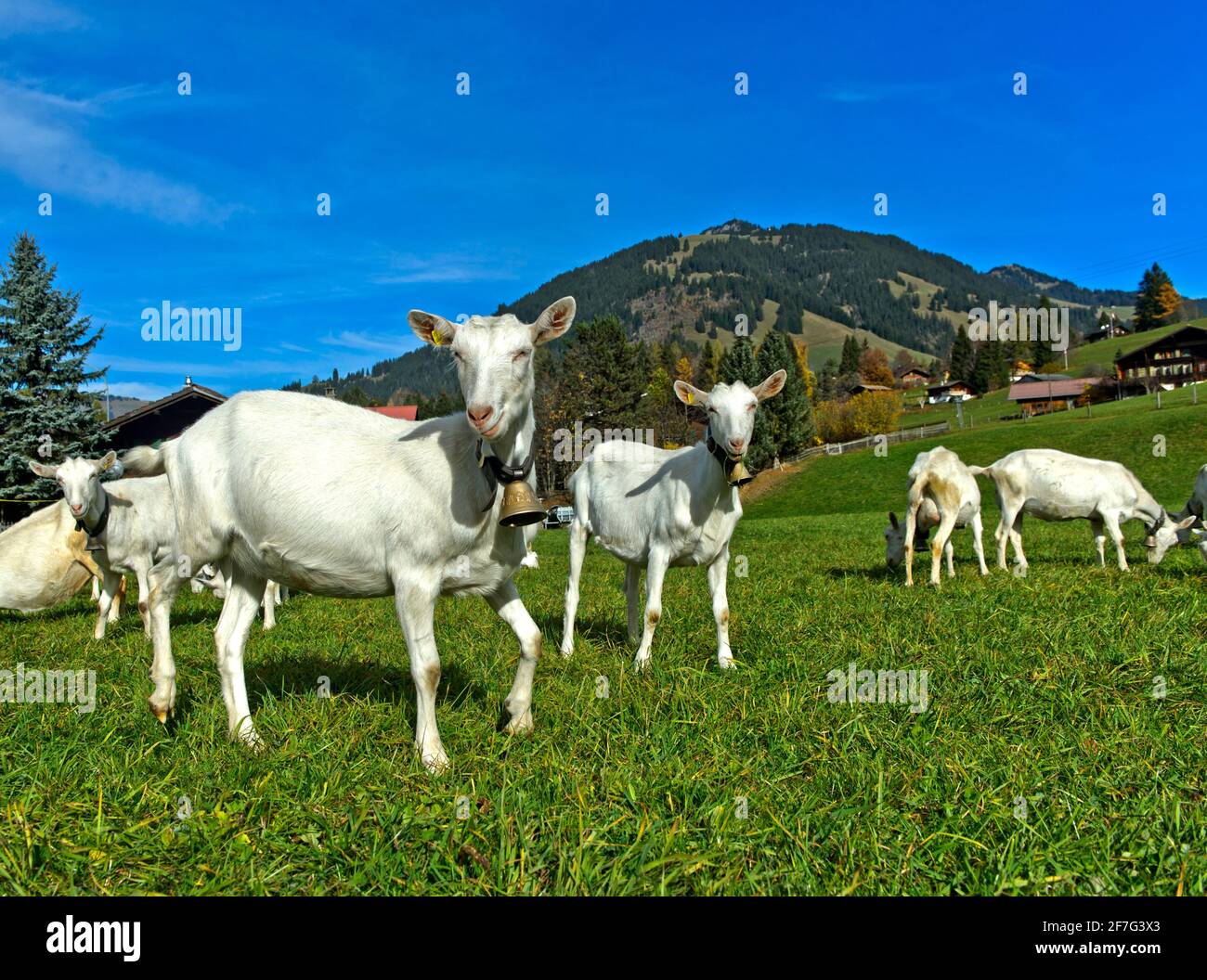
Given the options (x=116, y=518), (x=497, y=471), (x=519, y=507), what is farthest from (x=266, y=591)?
(x=519, y=507)

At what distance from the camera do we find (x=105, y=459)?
1161cm

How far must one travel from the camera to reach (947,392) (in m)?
142

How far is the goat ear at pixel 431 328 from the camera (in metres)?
4.63

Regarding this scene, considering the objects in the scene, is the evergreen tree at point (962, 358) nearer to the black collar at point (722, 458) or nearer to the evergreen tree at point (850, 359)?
the evergreen tree at point (850, 359)

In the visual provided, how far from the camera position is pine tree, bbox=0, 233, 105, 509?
30922 mm

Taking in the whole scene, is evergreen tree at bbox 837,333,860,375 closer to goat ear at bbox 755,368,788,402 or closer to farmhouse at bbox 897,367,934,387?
farmhouse at bbox 897,367,934,387

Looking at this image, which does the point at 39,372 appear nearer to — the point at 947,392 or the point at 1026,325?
the point at 1026,325
